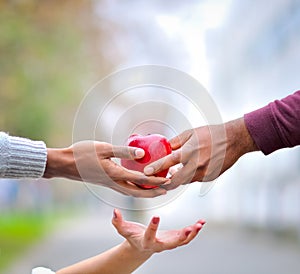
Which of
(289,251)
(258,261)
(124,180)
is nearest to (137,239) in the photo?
(124,180)

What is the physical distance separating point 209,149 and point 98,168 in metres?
0.15

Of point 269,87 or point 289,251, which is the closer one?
point 289,251

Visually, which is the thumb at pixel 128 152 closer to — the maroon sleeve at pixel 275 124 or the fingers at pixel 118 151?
the fingers at pixel 118 151

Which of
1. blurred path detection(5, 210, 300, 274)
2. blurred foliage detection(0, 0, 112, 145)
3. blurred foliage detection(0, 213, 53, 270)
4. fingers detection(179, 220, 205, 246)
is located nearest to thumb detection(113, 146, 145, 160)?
fingers detection(179, 220, 205, 246)

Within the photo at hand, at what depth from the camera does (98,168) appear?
0.97m

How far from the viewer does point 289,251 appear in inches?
208

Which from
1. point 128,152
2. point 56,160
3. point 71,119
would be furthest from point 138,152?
point 71,119

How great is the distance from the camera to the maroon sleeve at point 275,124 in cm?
100

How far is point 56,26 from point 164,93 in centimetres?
547

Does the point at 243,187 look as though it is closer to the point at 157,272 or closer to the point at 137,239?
the point at 157,272

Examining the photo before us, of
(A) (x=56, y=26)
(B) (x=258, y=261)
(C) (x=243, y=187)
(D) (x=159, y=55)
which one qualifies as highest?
(A) (x=56, y=26)

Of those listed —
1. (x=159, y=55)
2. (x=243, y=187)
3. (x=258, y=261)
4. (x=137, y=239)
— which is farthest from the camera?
(x=243, y=187)

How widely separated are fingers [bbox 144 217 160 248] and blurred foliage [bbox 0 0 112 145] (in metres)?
4.78

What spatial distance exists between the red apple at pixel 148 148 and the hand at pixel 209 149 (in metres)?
0.02
